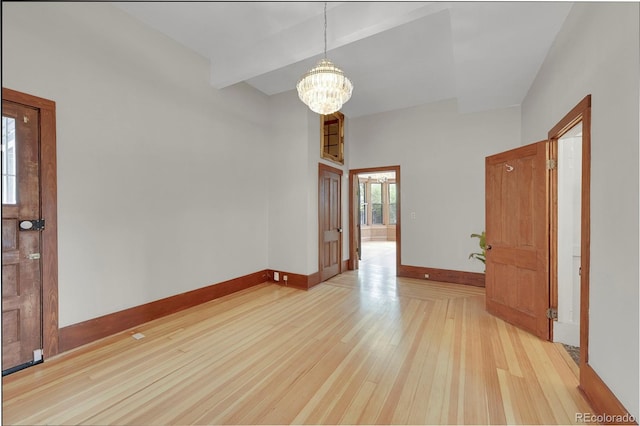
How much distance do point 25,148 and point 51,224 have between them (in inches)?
26.5

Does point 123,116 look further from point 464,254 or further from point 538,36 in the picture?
point 464,254

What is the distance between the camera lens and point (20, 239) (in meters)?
2.38

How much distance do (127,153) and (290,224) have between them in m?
2.59

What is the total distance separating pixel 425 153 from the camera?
5.44m

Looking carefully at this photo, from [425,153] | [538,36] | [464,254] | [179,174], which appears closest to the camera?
[538,36]

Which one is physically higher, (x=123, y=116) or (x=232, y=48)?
(x=232, y=48)

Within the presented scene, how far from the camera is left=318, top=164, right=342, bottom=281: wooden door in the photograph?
5199mm

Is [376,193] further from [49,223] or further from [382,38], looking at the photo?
[49,223]

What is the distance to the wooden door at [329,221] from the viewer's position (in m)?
5.20

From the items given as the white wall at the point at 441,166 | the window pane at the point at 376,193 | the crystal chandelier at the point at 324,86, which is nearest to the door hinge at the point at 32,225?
the crystal chandelier at the point at 324,86

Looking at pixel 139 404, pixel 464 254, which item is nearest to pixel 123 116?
pixel 139 404

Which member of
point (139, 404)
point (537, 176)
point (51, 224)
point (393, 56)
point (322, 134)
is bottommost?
point (139, 404)

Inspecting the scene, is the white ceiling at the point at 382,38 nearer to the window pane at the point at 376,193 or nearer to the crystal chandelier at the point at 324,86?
the crystal chandelier at the point at 324,86

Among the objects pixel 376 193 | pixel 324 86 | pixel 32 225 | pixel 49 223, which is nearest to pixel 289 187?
pixel 324 86
